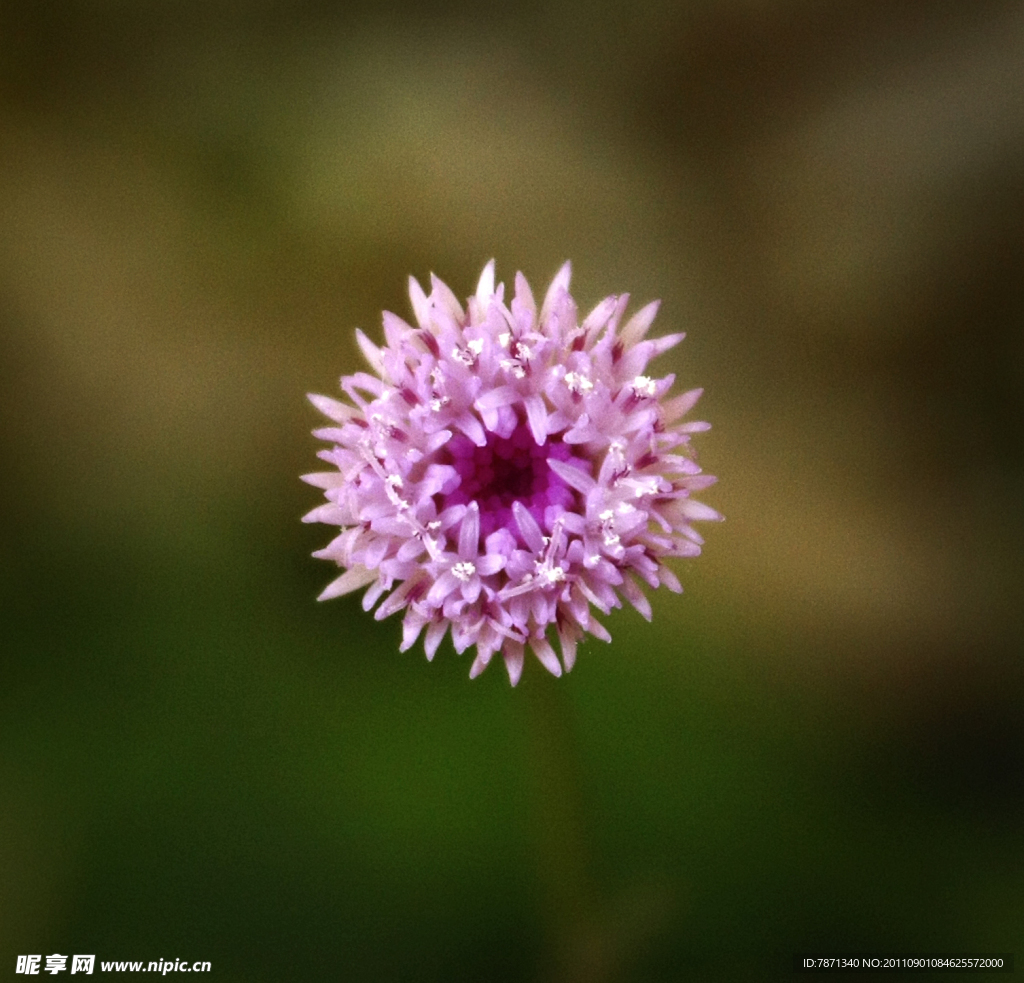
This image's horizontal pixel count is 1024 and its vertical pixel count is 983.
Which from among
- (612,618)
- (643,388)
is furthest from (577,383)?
(612,618)

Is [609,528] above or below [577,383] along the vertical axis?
below

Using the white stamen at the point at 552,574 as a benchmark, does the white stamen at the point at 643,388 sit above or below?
above

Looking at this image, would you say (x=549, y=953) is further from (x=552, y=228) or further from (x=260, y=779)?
(x=552, y=228)

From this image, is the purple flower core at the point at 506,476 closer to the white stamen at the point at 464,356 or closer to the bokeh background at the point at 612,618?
the white stamen at the point at 464,356

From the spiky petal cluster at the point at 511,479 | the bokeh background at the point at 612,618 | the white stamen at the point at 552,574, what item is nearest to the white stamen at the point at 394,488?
the spiky petal cluster at the point at 511,479

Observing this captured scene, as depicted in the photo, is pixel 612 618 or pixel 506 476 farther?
pixel 612 618

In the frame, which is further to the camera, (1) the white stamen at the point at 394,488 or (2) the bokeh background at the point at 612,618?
(2) the bokeh background at the point at 612,618

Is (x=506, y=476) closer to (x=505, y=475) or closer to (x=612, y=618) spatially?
(x=505, y=475)

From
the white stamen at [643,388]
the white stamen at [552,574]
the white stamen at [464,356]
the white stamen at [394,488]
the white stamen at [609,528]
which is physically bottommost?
the white stamen at [552,574]

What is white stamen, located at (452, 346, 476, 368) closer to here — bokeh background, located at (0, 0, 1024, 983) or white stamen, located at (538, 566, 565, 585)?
white stamen, located at (538, 566, 565, 585)
